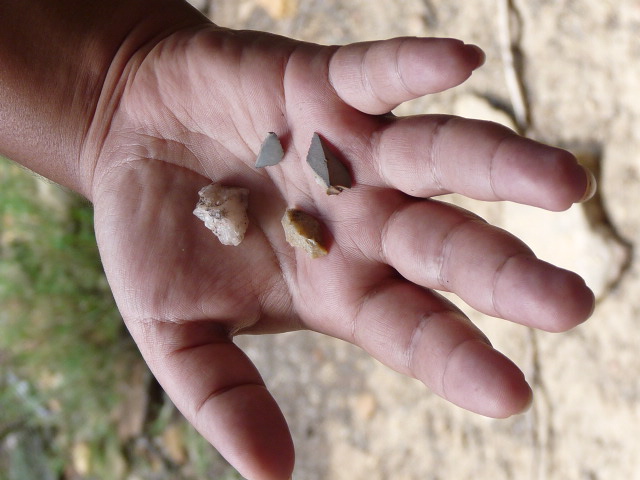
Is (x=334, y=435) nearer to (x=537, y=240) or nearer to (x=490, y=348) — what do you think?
(x=537, y=240)

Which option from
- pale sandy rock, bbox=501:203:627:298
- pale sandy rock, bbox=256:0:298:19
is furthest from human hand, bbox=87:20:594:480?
pale sandy rock, bbox=256:0:298:19

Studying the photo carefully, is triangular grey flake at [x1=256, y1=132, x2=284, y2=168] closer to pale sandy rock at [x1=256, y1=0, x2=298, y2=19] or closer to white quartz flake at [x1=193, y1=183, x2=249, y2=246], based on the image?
white quartz flake at [x1=193, y1=183, x2=249, y2=246]

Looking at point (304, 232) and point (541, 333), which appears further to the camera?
point (541, 333)

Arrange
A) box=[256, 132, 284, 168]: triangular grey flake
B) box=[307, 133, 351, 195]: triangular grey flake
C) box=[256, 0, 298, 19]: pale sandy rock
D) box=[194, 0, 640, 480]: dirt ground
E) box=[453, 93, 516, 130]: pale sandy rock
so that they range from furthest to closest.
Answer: box=[256, 0, 298, 19]: pale sandy rock < box=[453, 93, 516, 130]: pale sandy rock < box=[194, 0, 640, 480]: dirt ground < box=[256, 132, 284, 168]: triangular grey flake < box=[307, 133, 351, 195]: triangular grey flake

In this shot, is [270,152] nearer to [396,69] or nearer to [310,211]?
[310,211]

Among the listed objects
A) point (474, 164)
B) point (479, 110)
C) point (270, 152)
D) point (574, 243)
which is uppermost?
point (474, 164)

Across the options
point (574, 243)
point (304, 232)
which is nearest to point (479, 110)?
point (574, 243)

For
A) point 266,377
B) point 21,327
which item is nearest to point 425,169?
point 266,377
